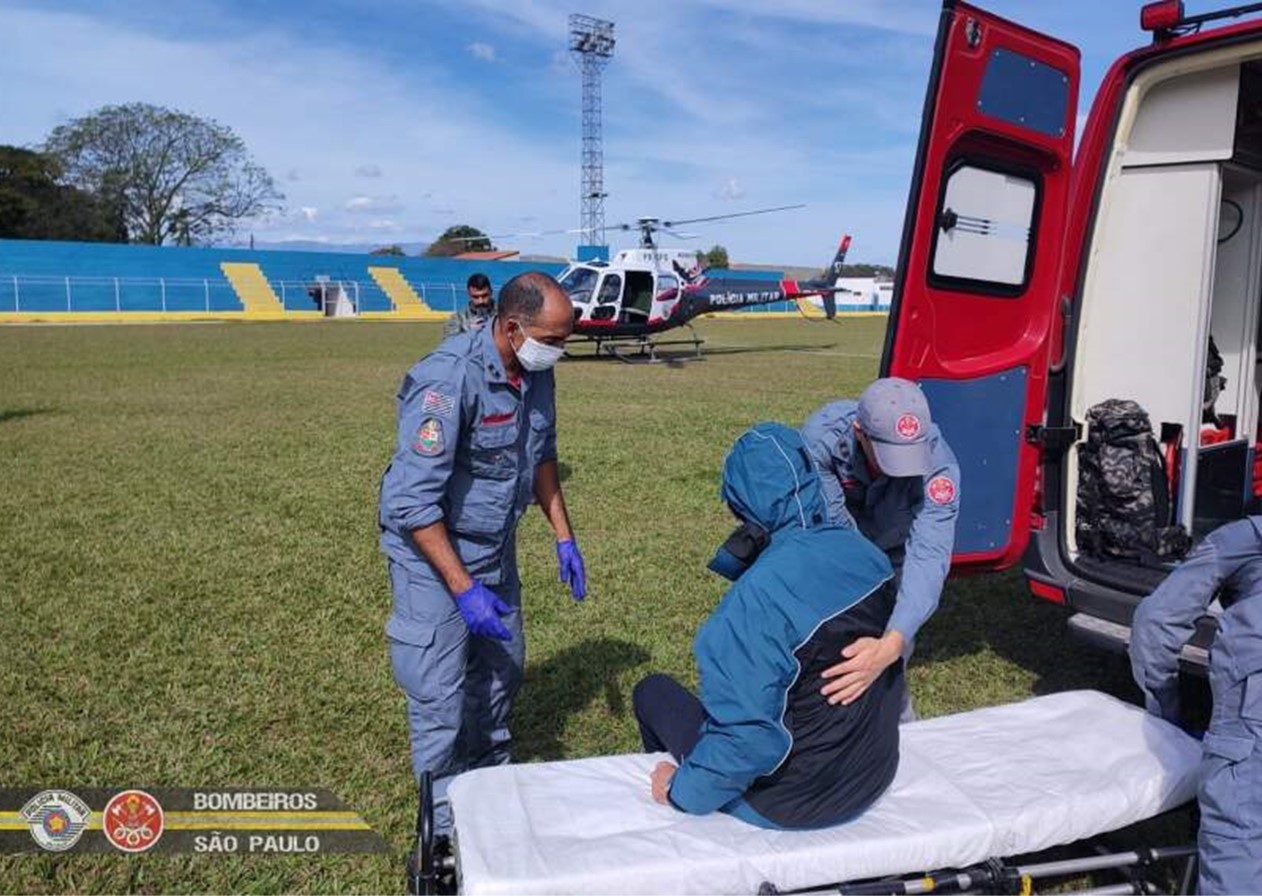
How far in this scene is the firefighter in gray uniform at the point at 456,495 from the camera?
111 inches

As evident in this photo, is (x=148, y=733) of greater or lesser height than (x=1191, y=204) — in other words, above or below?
below

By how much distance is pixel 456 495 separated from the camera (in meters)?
3.05

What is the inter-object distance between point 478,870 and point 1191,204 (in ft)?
12.7

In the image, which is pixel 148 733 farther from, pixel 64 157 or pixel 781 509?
pixel 64 157

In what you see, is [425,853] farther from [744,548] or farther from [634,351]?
[634,351]

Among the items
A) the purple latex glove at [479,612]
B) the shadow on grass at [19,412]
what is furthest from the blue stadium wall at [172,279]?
the purple latex glove at [479,612]

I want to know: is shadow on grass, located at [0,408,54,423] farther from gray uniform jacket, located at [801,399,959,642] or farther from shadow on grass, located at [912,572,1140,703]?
gray uniform jacket, located at [801,399,959,642]

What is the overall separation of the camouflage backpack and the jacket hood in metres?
2.34

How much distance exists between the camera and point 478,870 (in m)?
2.15

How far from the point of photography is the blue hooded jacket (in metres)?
2.20

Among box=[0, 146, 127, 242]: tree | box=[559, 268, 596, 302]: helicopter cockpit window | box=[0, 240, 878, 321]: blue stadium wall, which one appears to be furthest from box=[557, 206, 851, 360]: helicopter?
box=[0, 146, 127, 242]: tree

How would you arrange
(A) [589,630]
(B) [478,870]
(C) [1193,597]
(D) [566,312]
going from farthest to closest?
(A) [589,630]
(D) [566,312]
(C) [1193,597]
(B) [478,870]

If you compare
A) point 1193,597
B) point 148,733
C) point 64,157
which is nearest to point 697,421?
point 148,733

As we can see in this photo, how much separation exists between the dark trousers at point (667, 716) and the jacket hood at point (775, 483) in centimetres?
72
